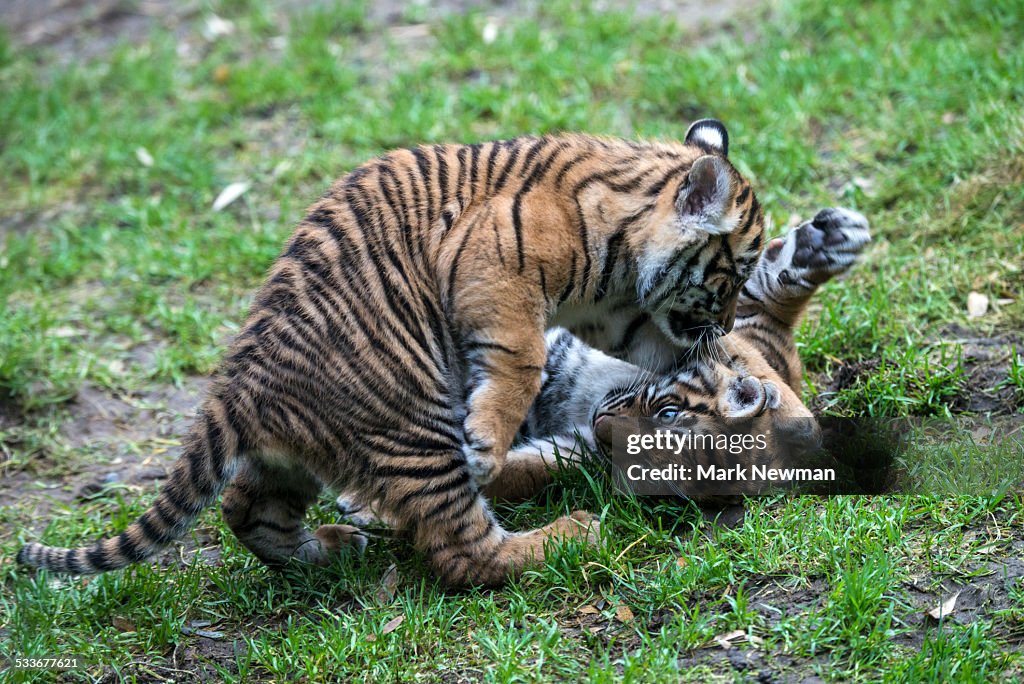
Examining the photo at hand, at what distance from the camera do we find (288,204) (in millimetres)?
7027

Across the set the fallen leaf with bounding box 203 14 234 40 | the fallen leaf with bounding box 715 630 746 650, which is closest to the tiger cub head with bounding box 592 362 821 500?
the fallen leaf with bounding box 715 630 746 650

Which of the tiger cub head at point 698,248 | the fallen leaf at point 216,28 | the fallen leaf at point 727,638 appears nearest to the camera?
the fallen leaf at point 727,638

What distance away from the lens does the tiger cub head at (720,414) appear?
14.5 ft

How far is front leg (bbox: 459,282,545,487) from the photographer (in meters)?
4.05

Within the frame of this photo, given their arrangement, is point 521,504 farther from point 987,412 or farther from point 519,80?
point 519,80

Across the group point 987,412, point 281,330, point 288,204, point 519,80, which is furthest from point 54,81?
point 987,412

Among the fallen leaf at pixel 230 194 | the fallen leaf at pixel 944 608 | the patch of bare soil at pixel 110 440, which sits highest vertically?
the fallen leaf at pixel 230 194

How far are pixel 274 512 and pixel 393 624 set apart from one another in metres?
0.71

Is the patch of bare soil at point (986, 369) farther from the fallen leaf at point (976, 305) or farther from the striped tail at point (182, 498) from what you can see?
the striped tail at point (182, 498)

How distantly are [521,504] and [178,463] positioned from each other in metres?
1.41

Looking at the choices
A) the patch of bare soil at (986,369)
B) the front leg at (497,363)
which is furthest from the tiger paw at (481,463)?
the patch of bare soil at (986,369)

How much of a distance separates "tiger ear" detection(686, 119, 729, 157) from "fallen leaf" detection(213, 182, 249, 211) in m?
3.60

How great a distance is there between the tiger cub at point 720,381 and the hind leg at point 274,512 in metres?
0.77

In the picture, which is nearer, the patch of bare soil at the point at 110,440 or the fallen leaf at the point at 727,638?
the fallen leaf at the point at 727,638
